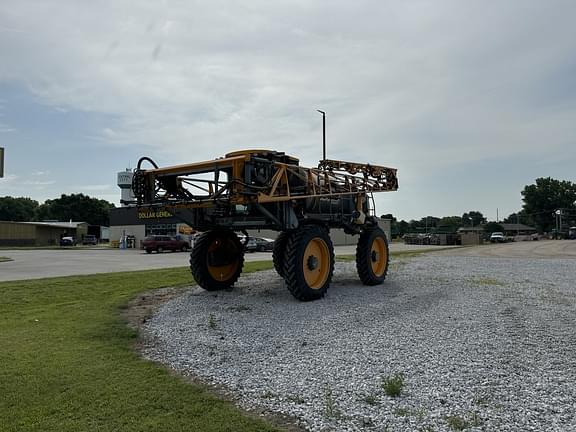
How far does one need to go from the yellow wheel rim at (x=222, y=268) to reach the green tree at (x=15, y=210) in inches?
4473

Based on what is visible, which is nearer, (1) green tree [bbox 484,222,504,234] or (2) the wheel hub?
(2) the wheel hub

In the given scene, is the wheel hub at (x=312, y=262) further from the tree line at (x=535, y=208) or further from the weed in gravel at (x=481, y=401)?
the tree line at (x=535, y=208)

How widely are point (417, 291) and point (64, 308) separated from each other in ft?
25.3

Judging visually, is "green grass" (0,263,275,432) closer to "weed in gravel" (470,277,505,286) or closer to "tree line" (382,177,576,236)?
"weed in gravel" (470,277,505,286)

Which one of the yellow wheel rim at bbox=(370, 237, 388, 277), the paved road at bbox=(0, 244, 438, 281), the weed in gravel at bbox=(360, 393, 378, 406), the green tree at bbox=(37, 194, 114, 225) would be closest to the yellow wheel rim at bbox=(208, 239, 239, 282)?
the yellow wheel rim at bbox=(370, 237, 388, 277)

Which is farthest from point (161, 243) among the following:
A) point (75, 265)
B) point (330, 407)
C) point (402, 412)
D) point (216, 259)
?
point (402, 412)

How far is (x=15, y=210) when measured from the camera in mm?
111312

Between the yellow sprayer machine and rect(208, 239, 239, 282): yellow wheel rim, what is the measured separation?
0.08 feet

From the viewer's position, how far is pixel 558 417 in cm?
421

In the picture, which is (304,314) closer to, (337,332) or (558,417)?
(337,332)

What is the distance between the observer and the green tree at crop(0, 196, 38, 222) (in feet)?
362

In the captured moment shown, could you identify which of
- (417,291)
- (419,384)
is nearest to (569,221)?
(417,291)

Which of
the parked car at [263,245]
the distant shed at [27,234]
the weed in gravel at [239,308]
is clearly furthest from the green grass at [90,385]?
the distant shed at [27,234]

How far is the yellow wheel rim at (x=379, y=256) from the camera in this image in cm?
1368
